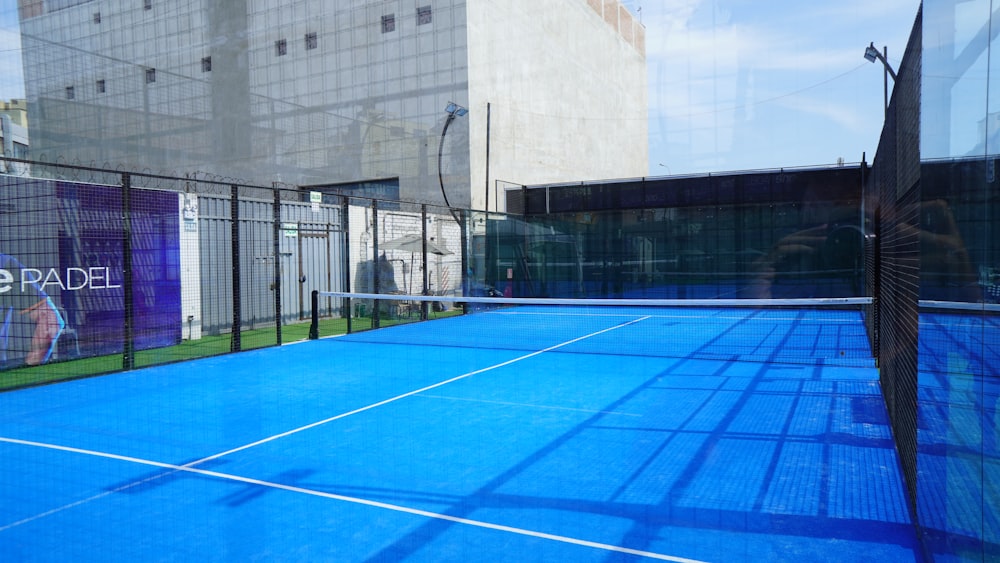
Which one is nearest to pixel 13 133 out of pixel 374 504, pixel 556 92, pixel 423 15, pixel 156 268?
pixel 156 268

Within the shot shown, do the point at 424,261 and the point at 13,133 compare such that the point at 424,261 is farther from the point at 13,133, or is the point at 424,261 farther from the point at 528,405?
the point at 528,405

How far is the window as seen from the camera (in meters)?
21.3

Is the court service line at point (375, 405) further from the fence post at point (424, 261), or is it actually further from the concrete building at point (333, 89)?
the concrete building at point (333, 89)

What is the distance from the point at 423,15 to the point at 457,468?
19.0 meters

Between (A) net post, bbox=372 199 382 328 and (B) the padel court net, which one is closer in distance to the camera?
(B) the padel court net

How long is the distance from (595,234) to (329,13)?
1159 centimetres

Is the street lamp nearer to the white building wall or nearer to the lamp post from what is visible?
the white building wall

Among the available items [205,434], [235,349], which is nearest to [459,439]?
[205,434]

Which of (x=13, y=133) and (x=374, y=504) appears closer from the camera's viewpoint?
(x=374, y=504)

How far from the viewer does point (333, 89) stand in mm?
23250

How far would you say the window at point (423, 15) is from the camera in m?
21.3

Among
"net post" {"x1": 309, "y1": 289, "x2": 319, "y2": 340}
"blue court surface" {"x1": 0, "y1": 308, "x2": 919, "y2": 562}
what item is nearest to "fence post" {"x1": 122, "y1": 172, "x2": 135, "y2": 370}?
"blue court surface" {"x1": 0, "y1": 308, "x2": 919, "y2": 562}

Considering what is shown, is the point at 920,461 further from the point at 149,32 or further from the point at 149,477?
the point at 149,32

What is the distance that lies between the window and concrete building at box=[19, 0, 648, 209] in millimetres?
68
